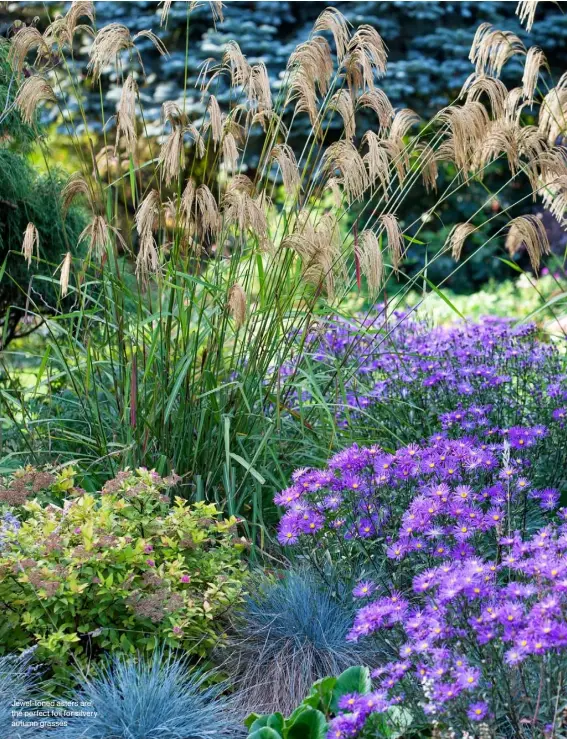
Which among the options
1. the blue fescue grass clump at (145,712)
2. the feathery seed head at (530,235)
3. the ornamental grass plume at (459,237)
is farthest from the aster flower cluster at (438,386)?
the blue fescue grass clump at (145,712)

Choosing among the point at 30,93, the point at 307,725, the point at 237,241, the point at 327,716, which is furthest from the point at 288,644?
the point at 30,93

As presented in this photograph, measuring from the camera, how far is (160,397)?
3342 mm

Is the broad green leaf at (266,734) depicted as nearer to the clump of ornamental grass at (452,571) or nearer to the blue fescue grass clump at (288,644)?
the clump of ornamental grass at (452,571)

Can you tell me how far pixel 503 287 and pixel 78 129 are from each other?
16.9ft

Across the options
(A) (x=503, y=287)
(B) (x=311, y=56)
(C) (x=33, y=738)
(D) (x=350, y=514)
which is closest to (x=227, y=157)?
(B) (x=311, y=56)

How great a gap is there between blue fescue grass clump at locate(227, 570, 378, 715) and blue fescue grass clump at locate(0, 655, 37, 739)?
1.92ft

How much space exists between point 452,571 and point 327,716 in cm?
53

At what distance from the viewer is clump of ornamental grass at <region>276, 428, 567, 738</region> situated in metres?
1.90

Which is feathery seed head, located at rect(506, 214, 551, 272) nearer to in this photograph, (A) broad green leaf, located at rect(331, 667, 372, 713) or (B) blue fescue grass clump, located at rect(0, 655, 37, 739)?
(A) broad green leaf, located at rect(331, 667, 372, 713)

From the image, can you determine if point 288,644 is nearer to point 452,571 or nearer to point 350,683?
point 350,683

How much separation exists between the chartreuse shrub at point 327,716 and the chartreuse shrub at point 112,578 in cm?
42

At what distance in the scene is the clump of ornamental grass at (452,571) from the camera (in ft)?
6.25

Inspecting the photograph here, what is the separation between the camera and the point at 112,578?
8.07 feet

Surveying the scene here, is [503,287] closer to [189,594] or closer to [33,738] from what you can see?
[189,594]
